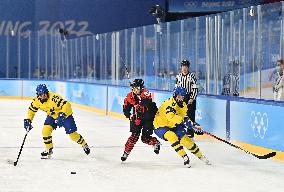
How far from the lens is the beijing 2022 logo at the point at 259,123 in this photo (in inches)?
313

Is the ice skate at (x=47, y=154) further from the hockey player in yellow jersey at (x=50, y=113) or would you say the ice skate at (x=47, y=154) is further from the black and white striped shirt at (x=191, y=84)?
the black and white striped shirt at (x=191, y=84)

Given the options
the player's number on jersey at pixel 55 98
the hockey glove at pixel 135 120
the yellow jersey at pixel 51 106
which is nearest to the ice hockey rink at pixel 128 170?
the hockey glove at pixel 135 120

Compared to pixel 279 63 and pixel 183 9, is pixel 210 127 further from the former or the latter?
pixel 183 9

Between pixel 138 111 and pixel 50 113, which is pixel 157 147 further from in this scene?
pixel 50 113

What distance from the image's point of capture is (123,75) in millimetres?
15672

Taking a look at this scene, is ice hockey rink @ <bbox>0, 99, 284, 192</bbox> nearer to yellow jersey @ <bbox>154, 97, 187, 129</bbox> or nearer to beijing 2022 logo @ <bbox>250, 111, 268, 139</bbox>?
beijing 2022 logo @ <bbox>250, 111, 268, 139</bbox>

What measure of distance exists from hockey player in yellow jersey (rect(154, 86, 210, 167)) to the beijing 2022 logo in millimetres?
1041

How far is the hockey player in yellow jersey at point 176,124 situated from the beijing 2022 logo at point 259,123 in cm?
104

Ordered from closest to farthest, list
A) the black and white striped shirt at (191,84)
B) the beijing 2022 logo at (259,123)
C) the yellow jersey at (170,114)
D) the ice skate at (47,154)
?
the yellow jersey at (170,114), the ice skate at (47,154), the beijing 2022 logo at (259,123), the black and white striped shirt at (191,84)

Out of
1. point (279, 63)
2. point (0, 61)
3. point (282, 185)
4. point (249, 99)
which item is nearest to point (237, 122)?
point (249, 99)

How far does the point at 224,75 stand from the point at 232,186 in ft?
14.6

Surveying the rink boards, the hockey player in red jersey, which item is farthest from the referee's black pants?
the hockey player in red jersey

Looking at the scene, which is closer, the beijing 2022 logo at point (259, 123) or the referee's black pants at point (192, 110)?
the beijing 2022 logo at point (259, 123)

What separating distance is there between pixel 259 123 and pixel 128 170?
2038 millimetres
